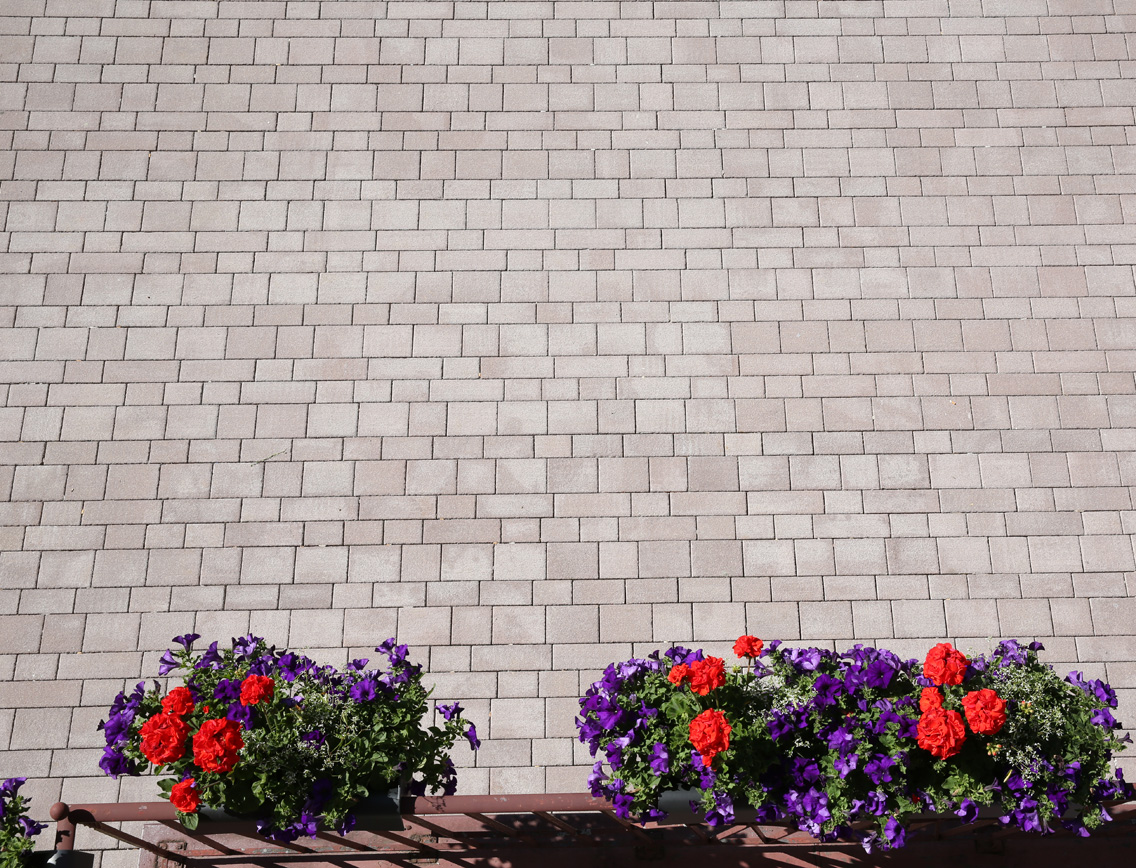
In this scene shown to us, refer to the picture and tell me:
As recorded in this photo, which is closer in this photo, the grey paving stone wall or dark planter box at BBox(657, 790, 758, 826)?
dark planter box at BBox(657, 790, 758, 826)

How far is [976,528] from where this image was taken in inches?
235

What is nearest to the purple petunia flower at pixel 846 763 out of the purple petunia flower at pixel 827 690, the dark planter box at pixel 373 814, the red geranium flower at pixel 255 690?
the purple petunia flower at pixel 827 690

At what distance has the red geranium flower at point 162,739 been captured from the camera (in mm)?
3568

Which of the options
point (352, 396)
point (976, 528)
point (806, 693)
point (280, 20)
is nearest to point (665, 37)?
point (280, 20)

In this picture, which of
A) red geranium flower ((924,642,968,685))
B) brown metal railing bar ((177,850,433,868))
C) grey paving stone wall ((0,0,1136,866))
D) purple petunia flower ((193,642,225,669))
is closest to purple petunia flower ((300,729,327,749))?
purple petunia flower ((193,642,225,669))

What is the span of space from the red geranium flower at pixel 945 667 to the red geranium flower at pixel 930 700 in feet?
0.27

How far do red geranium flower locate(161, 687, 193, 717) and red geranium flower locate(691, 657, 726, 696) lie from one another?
202 cm

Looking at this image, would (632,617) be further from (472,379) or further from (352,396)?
(352,396)

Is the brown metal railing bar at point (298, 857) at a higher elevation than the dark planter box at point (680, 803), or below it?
below

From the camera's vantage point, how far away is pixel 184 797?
141 inches

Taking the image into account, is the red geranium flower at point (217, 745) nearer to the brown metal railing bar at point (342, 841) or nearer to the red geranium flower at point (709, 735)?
the brown metal railing bar at point (342, 841)

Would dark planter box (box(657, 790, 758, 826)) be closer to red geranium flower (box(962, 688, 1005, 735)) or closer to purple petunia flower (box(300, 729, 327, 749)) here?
red geranium flower (box(962, 688, 1005, 735))

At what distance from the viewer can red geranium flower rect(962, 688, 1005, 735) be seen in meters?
3.56

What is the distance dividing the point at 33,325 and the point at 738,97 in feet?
17.1
